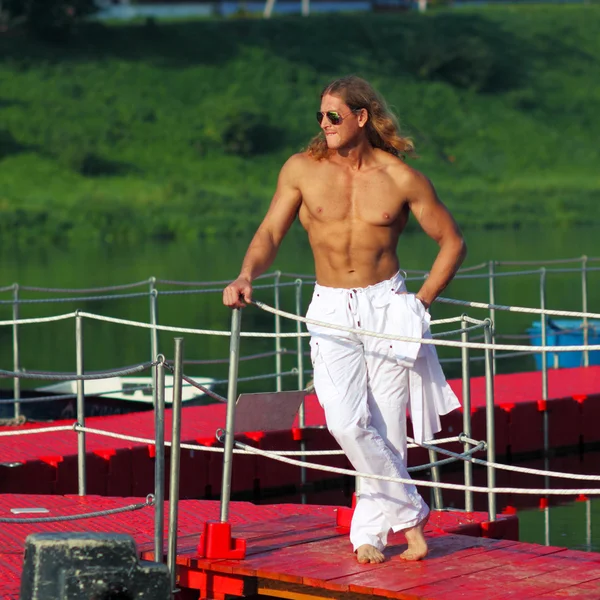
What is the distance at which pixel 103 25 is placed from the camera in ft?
226

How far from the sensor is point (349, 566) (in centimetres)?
609

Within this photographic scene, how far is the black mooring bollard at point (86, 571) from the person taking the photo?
15.0ft

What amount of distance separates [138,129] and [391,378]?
52.6 m

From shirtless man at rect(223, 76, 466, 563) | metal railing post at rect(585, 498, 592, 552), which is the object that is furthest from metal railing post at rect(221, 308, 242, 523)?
metal railing post at rect(585, 498, 592, 552)

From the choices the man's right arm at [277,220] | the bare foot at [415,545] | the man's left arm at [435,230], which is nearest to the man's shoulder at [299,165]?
the man's right arm at [277,220]

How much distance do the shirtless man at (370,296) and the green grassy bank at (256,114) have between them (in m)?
39.2

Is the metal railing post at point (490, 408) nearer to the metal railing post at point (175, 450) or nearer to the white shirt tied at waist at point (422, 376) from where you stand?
the white shirt tied at waist at point (422, 376)

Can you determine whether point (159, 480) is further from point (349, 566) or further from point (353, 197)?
point (353, 197)

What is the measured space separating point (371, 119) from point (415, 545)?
183 centimetres

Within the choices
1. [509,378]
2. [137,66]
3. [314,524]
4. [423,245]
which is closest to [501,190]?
[423,245]

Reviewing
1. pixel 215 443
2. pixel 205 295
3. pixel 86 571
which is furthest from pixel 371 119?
pixel 205 295

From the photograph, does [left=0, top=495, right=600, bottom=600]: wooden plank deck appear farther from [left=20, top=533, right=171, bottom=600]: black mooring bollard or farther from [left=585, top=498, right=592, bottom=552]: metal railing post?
[left=585, top=498, right=592, bottom=552]: metal railing post

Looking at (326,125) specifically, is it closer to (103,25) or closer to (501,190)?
(501,190)

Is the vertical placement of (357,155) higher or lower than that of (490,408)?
higher
